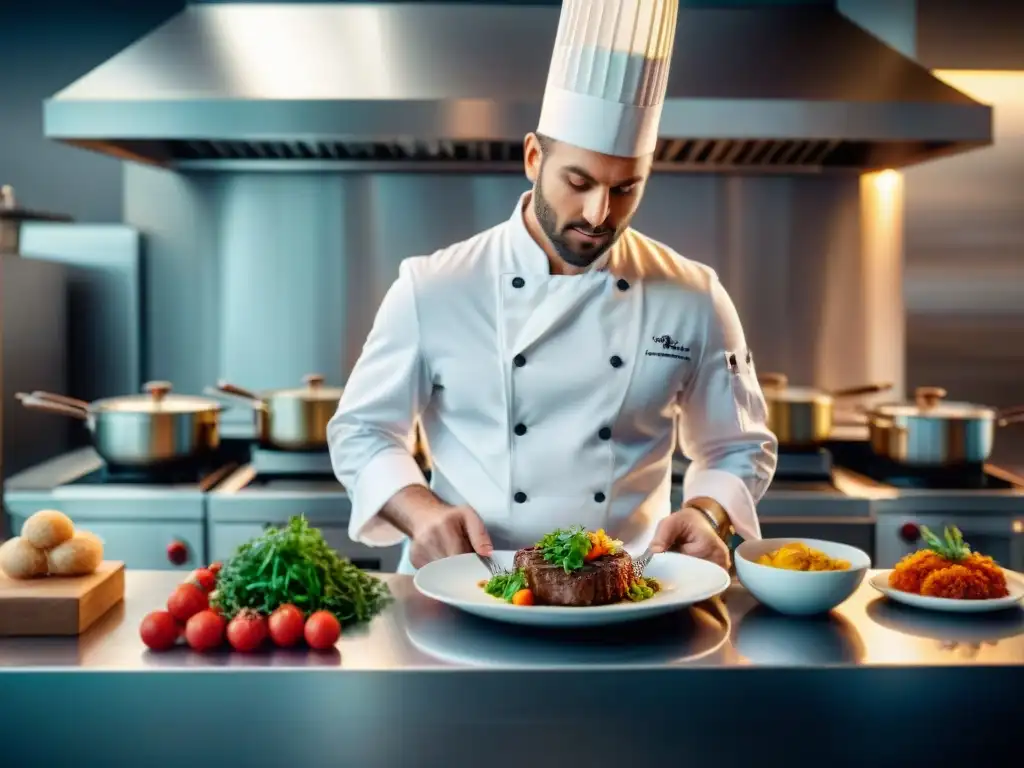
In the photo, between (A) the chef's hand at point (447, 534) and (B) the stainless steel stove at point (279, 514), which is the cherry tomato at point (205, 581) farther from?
(B) the stainless steel stove at point (279, 514)

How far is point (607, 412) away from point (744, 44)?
1.77 metres

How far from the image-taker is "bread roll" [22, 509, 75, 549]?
1680 millimetres

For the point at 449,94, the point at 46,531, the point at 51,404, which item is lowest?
the point at 46,531

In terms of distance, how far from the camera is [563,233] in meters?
2.08

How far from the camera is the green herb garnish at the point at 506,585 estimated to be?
1.61 meters

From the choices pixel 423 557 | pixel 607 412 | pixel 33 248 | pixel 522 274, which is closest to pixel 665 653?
pixel 423 557

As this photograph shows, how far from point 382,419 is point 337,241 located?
187cm

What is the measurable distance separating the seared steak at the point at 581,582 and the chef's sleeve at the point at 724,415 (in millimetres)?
636

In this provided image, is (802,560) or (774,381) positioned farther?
(774,381)

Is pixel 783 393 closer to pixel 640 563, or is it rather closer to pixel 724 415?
pixel 724 415

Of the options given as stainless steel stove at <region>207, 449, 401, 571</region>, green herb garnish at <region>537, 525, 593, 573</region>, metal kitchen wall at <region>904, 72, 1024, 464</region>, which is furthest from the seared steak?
metal kitchen wall at <region>904, 72, 1024, 464</region>

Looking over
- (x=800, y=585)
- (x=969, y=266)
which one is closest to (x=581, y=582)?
(x=800, y=585)

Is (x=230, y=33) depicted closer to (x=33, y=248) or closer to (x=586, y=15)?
(x=33, y=248)

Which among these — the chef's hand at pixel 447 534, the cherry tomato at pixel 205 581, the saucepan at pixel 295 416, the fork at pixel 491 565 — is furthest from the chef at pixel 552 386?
the saucepan at pixel 295 416
